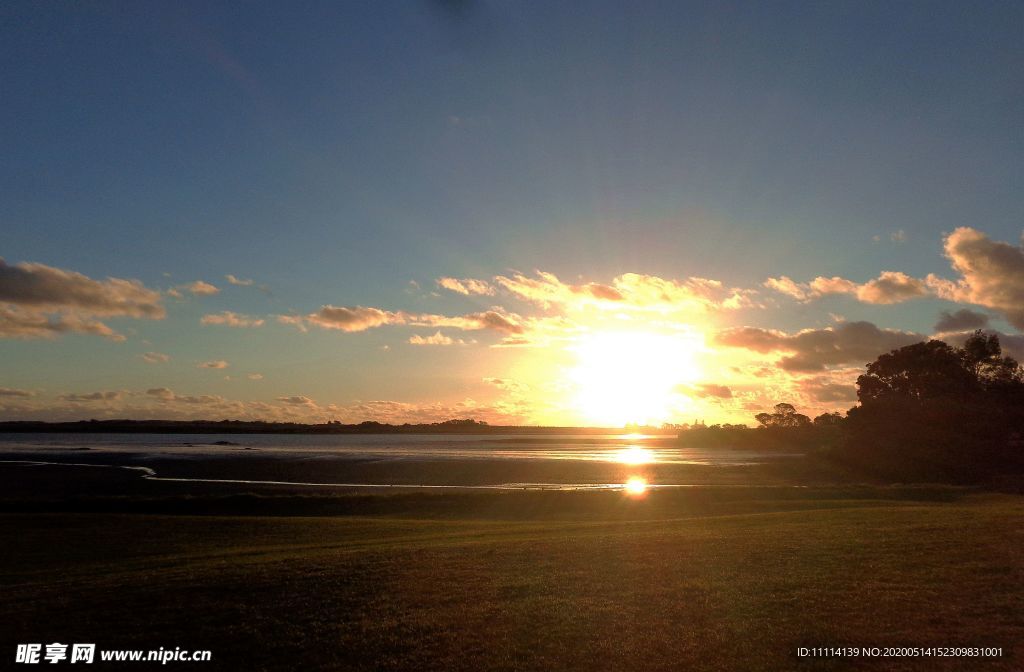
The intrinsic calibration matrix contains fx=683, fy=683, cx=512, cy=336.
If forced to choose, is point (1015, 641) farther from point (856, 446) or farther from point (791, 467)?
point (856, 446)

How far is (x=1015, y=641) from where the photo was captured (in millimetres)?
12844

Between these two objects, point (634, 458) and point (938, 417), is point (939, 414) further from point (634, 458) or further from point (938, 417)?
point (634, 458)

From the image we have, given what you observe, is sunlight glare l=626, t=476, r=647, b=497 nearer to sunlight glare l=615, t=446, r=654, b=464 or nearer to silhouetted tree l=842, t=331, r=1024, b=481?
sunlight glare l=615, t=446, r=654, b=464

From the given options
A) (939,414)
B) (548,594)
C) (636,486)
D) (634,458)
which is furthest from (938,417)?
(548,594)

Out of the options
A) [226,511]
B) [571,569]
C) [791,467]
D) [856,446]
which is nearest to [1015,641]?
[571,569]

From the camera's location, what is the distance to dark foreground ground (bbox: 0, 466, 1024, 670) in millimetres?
13336

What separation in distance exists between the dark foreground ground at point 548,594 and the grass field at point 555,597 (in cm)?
6

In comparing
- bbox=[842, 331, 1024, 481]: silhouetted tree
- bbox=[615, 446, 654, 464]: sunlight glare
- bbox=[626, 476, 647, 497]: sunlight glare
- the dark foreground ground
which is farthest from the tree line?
the dark foreground ground

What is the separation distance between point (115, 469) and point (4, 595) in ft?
250

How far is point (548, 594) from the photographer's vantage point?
1706 centimetres

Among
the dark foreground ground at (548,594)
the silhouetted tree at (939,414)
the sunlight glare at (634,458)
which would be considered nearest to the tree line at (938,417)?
the silhouetted tree at (939,414)

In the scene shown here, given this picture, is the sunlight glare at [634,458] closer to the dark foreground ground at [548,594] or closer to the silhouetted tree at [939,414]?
the silhouetted tree at [939,414]

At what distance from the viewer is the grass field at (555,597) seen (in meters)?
13.3

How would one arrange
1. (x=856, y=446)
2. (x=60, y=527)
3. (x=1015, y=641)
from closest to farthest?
(x=1015, y=641)
(x=60, y=527)
(x=856, y=446)
